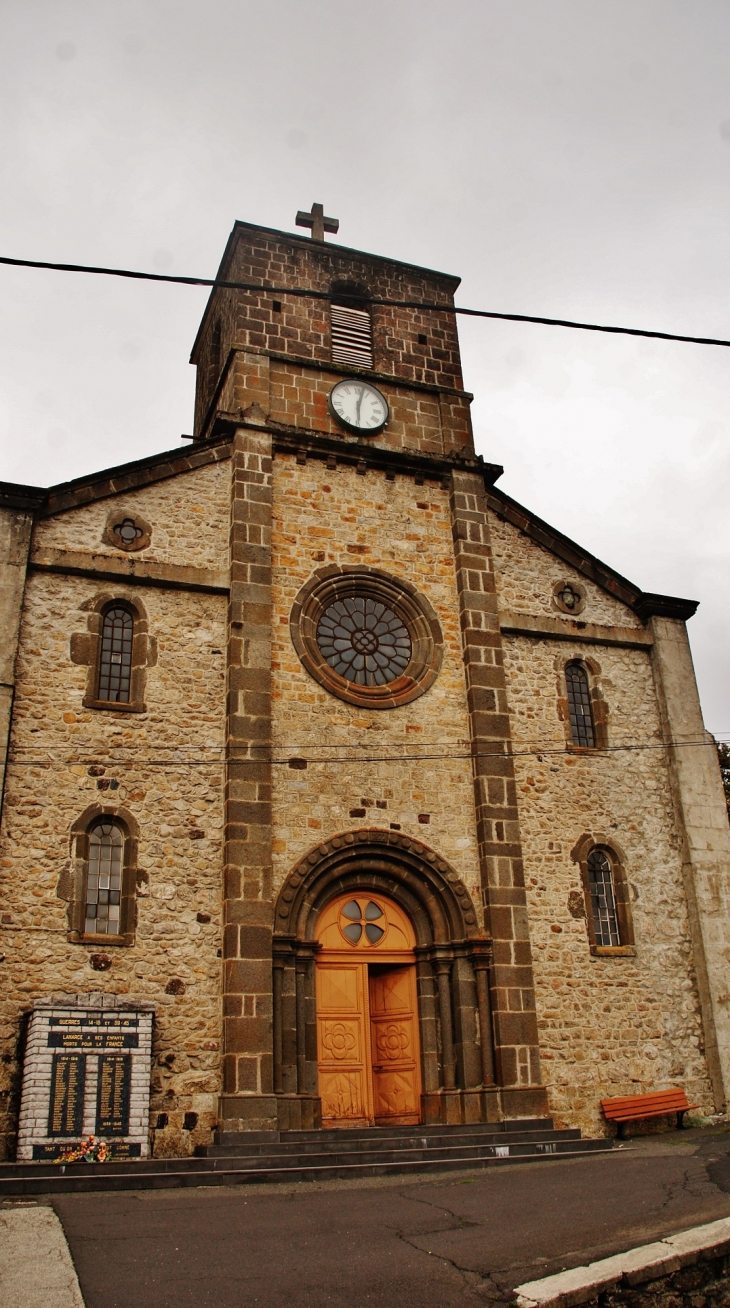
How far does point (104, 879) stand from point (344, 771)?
3.51 meters

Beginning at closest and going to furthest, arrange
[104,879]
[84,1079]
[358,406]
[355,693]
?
[84,1079] → [104,879] → [355,693] → [358,406]

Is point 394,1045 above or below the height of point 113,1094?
above

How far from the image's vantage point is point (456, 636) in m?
16.6

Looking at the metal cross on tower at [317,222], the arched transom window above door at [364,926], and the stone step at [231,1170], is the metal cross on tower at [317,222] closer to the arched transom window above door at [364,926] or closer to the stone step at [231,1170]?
the arched transom window above door at [364,926]

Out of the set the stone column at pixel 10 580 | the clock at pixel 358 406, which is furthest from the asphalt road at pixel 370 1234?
the clock at pixel 358 406

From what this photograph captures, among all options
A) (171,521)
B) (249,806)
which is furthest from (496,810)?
(171,521)

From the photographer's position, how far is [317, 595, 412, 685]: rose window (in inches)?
623

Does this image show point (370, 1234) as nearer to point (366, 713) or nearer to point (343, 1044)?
point (343, 1044)

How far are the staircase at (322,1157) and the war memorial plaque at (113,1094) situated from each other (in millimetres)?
673

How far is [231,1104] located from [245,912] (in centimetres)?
219

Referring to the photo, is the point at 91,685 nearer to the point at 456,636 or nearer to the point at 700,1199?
the point at 456,636

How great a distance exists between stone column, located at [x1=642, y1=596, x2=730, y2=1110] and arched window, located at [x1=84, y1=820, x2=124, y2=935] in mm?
8544

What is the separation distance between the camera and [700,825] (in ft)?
55.0

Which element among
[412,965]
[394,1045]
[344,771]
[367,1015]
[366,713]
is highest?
[366,713]
